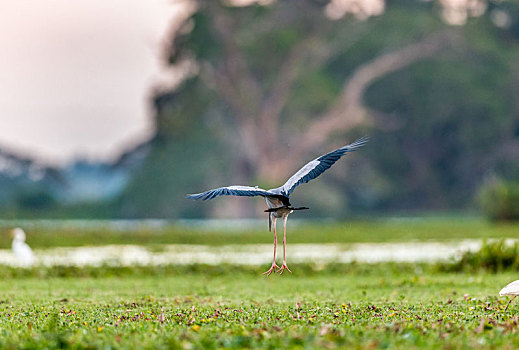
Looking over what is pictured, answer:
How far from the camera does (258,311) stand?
987cm

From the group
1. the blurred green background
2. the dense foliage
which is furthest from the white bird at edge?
the blurred green background

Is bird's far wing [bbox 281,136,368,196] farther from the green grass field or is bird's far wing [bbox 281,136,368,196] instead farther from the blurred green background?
the blurred green background

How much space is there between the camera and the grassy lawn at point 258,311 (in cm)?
734

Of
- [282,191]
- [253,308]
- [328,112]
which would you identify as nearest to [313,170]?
[282,191]

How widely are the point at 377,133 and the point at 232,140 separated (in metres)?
8.47

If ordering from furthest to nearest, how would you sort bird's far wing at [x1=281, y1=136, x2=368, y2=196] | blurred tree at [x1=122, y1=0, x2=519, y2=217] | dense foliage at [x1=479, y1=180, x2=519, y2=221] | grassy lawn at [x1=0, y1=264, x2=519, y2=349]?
blurred tree at [x1=122, y1=0, x2=519, y2=217]
dense foliage at [x1=479, y1=180, x2=519, y2=221]
bird's far wing at [x1=281, y1=136, x2=368, y2=196]
grassy lawn at [x1=0, y1=264, x2=519, y2=349]

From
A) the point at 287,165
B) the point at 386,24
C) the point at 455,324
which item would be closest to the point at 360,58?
the point at 386,24

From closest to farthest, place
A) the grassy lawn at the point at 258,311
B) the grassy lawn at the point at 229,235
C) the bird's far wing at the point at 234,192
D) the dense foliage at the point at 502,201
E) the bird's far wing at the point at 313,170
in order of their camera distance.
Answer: the grassy lawn at the point at 258,311 < the bird's far wing at the point at 234,192 < the bird's far wing at the point at 313,170 < the grassy lawn at the point at 229,235 < the dense foliage at the point at 502,201

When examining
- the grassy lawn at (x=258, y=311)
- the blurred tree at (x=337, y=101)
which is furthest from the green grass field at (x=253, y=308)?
the blurred tree at (x=337, y=101)

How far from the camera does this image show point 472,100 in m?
49.6

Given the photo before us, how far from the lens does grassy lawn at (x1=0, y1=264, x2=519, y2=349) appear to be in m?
7.34

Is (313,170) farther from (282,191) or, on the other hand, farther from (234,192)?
(234,192)

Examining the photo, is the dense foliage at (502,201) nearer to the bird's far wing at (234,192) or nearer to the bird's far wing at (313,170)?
the bird's far wing at (313,170)

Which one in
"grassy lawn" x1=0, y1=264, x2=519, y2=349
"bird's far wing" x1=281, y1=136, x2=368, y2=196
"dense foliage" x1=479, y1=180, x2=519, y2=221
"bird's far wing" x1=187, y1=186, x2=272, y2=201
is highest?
"dense foliage" x1=479, y1=180, x2=519, y2=221
